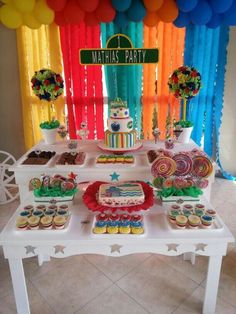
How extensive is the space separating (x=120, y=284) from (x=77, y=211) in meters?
0.67

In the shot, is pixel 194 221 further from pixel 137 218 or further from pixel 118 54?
pixel 118 54

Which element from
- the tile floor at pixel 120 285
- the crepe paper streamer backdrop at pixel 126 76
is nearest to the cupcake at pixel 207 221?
the tile floor at pixel 120 285

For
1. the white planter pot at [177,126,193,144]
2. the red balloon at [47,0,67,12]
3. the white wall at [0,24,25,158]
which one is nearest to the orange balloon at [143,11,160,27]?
the red balloon at [47,0,67,12]

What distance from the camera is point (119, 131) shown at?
2107 mm

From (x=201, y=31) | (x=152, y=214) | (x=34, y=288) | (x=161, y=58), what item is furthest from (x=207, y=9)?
(x=34, y=288)

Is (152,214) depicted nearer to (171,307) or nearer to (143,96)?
(171,307)

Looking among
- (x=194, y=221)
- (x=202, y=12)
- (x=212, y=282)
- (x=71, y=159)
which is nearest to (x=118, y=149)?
(x=71, y=159)

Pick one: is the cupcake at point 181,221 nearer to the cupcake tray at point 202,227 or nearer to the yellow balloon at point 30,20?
the cupcake tray at point 202,227

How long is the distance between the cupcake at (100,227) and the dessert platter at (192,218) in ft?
1.13

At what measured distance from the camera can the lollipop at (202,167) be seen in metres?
1.62

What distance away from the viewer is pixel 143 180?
1938 millimetres

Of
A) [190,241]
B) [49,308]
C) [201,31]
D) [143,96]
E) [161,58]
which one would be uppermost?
[201,31]

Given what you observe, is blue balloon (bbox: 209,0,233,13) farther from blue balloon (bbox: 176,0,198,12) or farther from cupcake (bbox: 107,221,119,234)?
cupcake (bbox: 107,221,119,234)

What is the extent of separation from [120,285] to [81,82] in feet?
7.14
